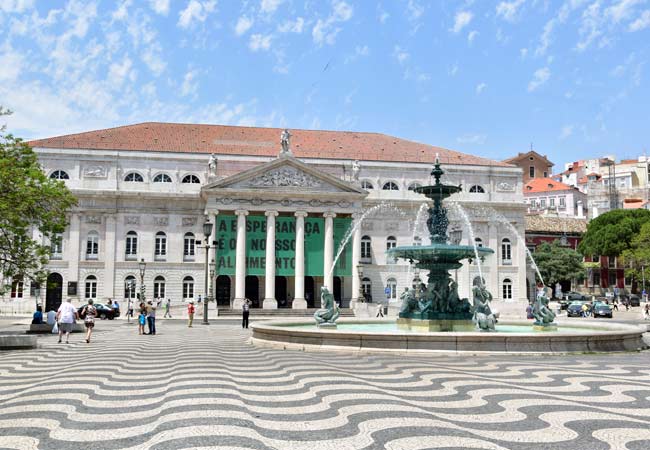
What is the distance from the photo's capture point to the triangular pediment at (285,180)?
49.8m

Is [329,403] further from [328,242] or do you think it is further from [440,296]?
[328,242]

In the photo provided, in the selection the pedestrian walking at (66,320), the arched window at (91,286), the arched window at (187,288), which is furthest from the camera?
the arched window at (187,288)

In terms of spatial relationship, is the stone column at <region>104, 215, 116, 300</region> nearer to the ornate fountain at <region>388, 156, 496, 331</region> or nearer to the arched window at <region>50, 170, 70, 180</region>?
the arched window at <region>50, 170, 70, 180</region>

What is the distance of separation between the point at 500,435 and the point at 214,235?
43.5 m

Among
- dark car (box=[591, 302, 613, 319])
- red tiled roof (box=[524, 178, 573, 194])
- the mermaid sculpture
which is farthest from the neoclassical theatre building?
red tiled roof (box=[524, 178, 573, 194])

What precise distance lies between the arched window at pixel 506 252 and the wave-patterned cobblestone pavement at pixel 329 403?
43429mm

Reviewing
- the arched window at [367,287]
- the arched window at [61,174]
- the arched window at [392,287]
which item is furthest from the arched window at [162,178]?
the arched window at [392,287]

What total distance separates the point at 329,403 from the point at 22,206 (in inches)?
636

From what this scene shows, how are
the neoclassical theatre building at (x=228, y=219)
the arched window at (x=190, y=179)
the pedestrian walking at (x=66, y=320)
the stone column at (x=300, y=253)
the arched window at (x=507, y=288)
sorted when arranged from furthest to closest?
the arched window at (x=507, y=288)
the arched window at (x=190, y=179)
the stone column at (x=300, y=253)
the neoclassical theatre building at (x=228, y=219)
the pedestrian walking at (x=66, y=320)

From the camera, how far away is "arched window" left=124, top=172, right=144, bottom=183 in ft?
171

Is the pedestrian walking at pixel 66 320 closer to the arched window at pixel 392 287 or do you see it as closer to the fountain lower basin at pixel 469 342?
the fountain lower basin at pixel 469 342

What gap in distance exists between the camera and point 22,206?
Result: 69.8ft

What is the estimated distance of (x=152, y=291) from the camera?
51.3 metres

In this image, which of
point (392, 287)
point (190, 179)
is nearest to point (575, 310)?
point (392, 287)
